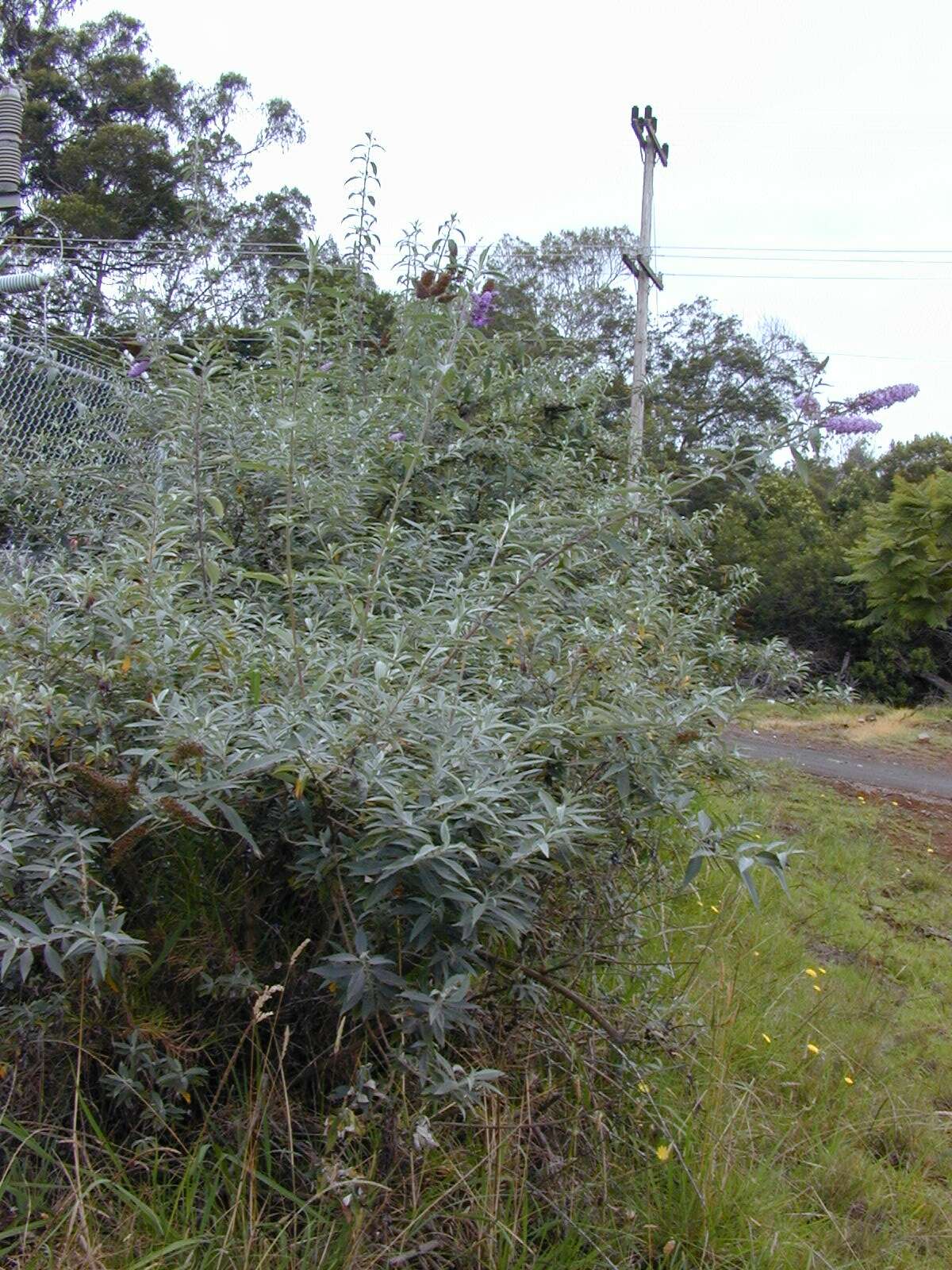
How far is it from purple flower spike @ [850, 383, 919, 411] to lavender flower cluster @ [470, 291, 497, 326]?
109 cm

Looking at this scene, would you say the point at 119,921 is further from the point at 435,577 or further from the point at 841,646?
the point at 841,646

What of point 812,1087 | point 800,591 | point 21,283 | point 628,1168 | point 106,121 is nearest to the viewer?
point 628,1168

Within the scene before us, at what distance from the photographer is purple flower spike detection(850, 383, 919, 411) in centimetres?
276

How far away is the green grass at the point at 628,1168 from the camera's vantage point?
6.55 ft

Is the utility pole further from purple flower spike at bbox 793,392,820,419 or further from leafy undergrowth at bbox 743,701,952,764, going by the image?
purple flower spike at bbox 793,392,820,419

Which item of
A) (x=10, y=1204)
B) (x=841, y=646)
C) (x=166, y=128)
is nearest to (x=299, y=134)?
(x=166, y=128)

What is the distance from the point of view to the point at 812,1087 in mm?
3314

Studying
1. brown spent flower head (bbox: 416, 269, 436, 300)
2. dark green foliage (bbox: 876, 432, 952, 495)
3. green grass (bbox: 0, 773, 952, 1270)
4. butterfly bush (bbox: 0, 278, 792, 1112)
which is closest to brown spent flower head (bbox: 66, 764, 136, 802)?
butterfly bush (bbox: 0, 278, 792, 1112)

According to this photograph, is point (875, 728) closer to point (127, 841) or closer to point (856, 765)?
point (856, 765)

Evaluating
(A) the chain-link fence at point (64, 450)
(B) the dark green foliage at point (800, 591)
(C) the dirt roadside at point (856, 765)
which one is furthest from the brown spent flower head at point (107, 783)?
(B) the dark green foliage at point (800, 591)

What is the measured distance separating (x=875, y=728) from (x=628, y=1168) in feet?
36.2

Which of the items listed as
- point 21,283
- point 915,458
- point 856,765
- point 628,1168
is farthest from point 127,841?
point 915,458

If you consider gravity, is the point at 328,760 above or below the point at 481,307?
below

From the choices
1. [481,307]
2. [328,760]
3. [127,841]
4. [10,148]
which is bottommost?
[127,841]
